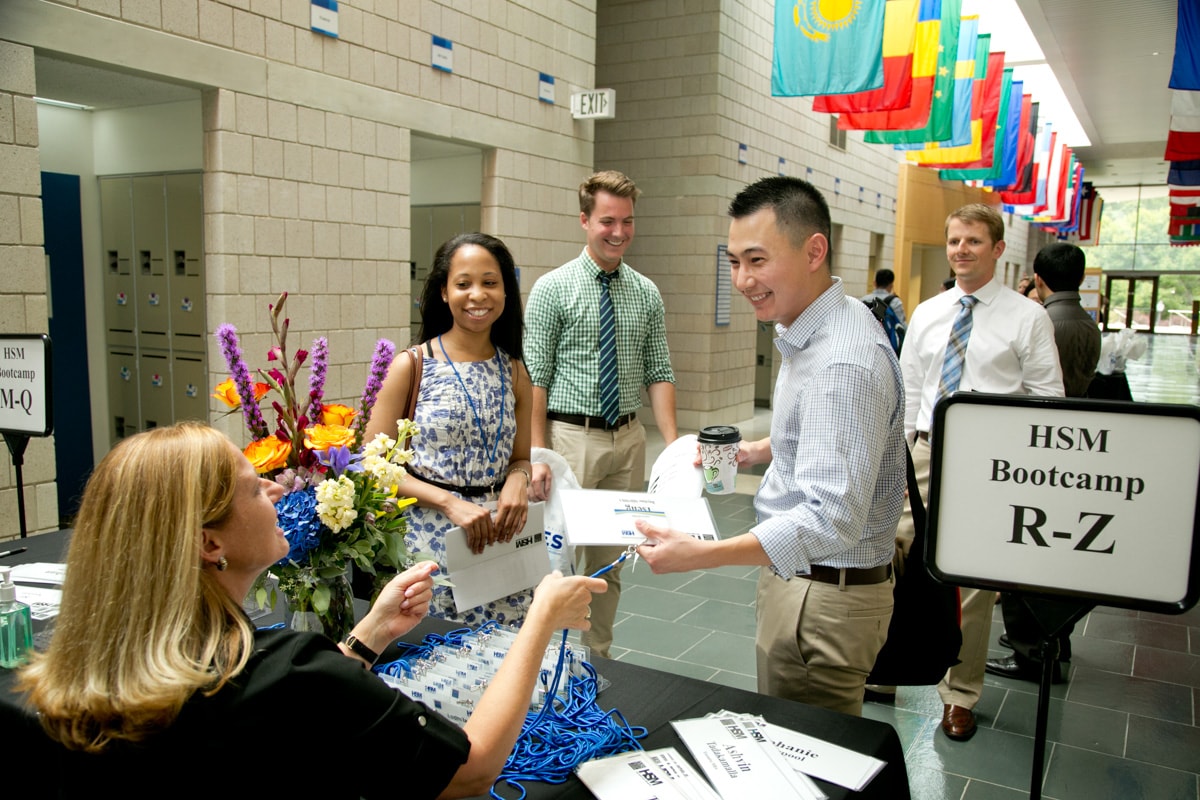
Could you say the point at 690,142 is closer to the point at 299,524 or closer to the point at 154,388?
the point at 154,388

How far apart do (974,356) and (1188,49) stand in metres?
5.48

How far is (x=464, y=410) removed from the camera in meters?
2.28

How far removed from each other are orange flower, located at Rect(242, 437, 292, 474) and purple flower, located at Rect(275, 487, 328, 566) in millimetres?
66

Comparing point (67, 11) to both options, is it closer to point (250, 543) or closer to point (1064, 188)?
point (250, 543)

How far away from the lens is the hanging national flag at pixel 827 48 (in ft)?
22.6

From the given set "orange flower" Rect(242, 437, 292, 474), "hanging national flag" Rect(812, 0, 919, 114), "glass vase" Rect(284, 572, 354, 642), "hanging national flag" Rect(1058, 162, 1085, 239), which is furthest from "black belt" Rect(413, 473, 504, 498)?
"hanging national flag" Rect(1058, 162, 1085, 239)

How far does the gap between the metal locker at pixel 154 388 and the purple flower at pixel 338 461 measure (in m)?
4.76

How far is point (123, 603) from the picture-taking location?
979 millimetres

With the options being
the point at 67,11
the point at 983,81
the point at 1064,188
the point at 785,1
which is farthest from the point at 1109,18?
the point at 67,11

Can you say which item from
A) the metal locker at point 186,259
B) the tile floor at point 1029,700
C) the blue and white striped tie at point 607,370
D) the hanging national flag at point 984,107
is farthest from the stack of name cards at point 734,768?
the hanging national flag at point 984,107

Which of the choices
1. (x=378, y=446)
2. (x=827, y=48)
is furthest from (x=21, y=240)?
(x=827, y=48)

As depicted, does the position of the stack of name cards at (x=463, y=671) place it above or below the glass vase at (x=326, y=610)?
below

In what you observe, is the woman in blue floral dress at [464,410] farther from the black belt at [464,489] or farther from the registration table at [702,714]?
the registration table at [702,714]

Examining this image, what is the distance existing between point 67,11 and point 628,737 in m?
4.41
